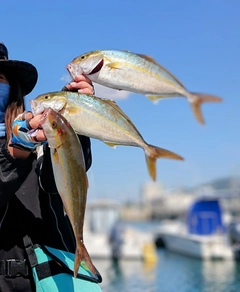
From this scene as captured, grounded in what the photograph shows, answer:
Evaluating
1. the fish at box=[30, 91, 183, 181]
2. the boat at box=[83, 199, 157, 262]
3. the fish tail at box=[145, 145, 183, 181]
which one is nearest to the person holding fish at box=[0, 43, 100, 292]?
the fish at box=[30, 91, 183, 181]

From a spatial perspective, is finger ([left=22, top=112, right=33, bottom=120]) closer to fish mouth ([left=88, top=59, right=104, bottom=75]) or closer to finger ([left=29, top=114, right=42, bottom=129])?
finger ([left=29, top=114, right=42, bottom=129])

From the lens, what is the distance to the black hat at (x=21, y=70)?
2.89 meters

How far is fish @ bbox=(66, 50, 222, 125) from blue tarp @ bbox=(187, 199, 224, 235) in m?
24.9

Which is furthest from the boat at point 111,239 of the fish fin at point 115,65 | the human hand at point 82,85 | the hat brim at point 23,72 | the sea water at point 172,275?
the fish fin at point 115,65

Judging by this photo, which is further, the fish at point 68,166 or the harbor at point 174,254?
the harbor at point 174,254

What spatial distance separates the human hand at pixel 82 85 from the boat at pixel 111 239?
19.2 m

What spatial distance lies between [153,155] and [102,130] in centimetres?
29

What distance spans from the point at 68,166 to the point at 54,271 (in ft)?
2.43

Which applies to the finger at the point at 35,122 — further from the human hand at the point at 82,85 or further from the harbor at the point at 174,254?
the harbor at the point at 174,254

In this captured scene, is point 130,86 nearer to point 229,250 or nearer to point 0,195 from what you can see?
point 0,195

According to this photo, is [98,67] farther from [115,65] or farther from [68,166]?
[68,166]

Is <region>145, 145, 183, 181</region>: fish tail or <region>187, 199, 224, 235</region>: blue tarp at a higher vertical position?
<region>145, 145, 183, 181</region>: fish tail

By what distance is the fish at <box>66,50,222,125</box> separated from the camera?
2.61 m

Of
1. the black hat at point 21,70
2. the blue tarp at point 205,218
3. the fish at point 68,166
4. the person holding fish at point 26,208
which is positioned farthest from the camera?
the blue tarp at point 205,218
